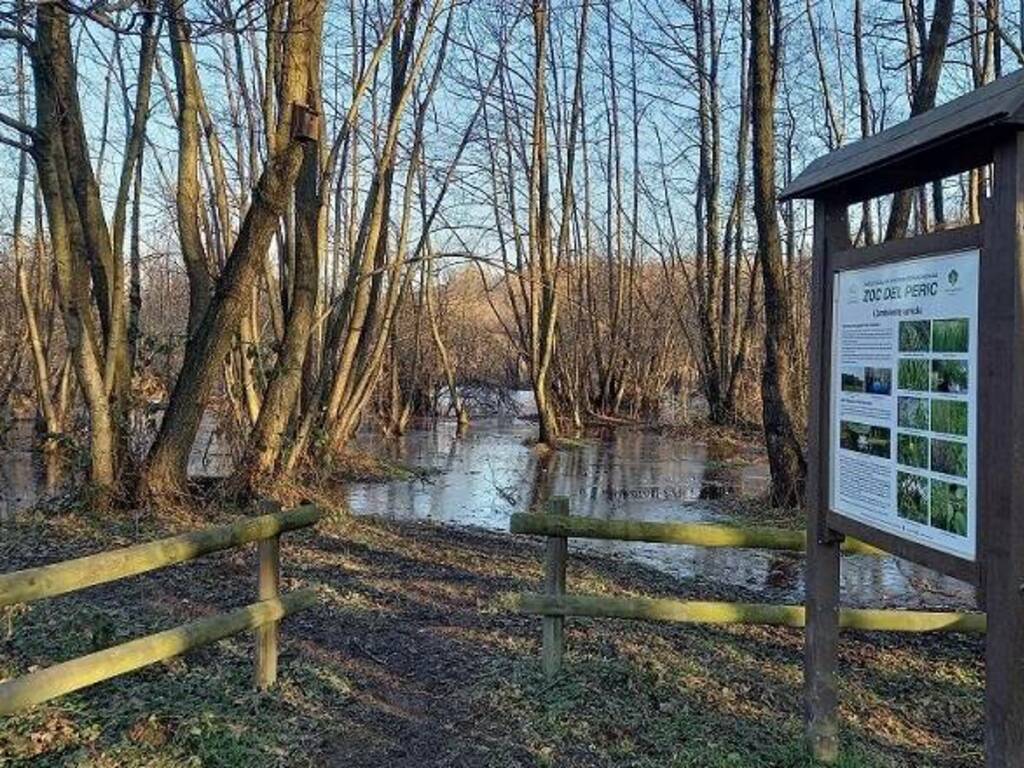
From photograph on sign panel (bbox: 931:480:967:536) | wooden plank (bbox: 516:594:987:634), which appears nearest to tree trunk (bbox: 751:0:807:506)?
wooden plank (bbox: 516:594:987:634)

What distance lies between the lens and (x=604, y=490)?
15.7 metres

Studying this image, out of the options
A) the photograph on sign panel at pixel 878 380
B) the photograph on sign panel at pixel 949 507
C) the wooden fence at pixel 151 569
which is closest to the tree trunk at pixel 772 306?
the wooden fence at pixel 151 569

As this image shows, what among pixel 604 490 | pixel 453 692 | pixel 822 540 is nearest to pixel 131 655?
pixel 453 692

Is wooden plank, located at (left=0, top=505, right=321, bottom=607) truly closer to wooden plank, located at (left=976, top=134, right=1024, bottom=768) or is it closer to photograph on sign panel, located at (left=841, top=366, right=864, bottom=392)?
photograph on sign panel, located at (left=841, top=366, right=864, bottom=392)

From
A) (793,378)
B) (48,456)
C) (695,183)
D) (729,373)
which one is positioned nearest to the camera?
(793,378)

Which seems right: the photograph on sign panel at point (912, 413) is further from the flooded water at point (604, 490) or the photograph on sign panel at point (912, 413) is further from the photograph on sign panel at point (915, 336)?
the flooded water at point (604, 490)

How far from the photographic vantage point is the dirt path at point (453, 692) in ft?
13.8

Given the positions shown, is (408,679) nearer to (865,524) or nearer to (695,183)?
(865,524)

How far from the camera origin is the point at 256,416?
12.4 m

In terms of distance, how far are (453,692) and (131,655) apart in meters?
1.80

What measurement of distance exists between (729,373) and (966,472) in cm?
2580

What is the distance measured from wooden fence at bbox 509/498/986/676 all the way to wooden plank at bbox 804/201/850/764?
2.19 feet

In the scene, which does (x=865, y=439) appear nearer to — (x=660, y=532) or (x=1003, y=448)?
(x=1003, y=448)

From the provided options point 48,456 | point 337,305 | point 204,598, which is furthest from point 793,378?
point 48,456
